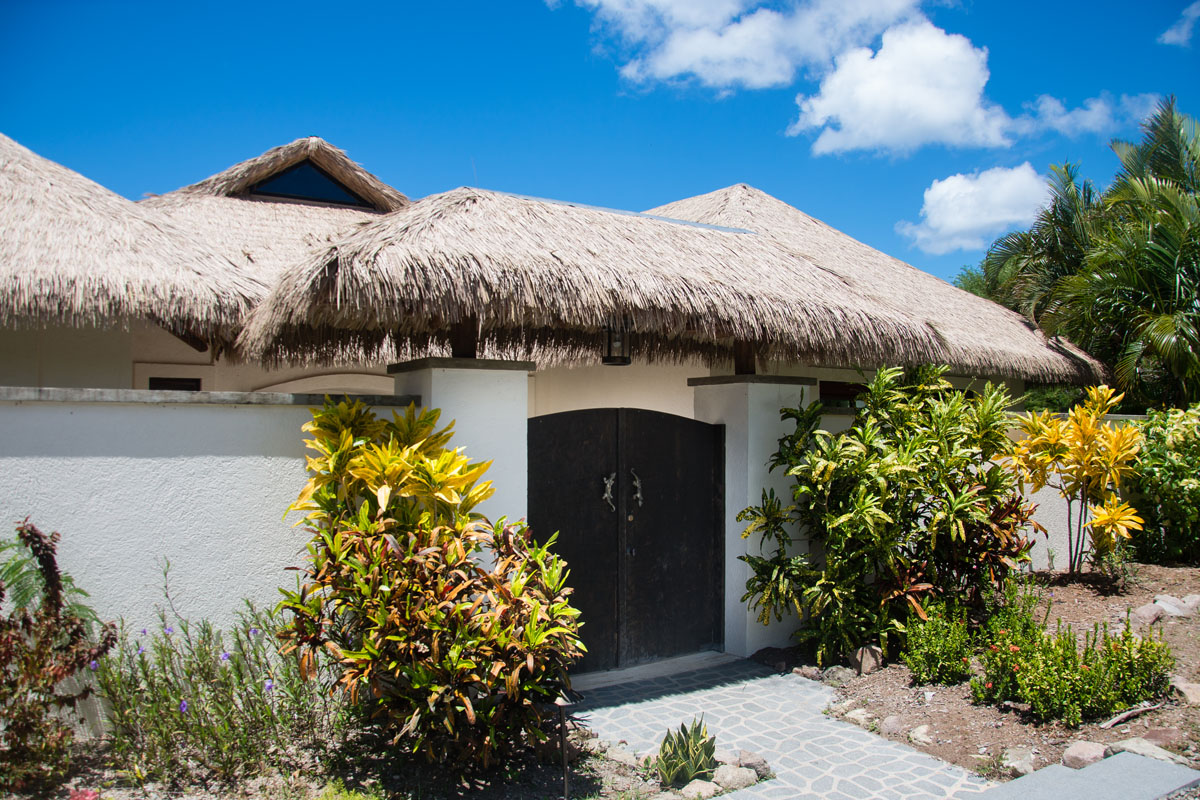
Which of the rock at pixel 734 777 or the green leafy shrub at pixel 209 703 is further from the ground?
the green leafy shrub at pixel 209 703

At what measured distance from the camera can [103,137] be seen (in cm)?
1068

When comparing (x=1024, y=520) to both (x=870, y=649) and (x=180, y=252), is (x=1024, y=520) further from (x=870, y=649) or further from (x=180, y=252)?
(x=180, y=252)

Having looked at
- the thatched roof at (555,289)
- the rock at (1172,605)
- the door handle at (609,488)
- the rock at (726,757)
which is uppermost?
the thatched roof at (555,289)

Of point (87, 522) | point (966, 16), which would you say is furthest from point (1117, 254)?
point (87, 522)

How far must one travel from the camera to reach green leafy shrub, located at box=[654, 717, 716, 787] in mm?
3908

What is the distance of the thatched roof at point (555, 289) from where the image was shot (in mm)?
4258

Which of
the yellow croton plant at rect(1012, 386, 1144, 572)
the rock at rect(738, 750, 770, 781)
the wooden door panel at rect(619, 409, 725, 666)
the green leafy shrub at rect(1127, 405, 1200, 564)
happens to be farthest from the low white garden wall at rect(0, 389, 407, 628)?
the green leafy shrub at rect(1127, 405, 1200, 564)

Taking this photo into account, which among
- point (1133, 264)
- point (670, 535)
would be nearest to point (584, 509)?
point (670, 535)

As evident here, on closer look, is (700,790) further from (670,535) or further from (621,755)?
(670,535)

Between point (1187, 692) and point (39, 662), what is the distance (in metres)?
6.13

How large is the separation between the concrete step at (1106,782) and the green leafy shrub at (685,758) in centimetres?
129

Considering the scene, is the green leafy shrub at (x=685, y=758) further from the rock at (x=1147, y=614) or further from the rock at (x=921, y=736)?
the rock at (x=1147, y=614)

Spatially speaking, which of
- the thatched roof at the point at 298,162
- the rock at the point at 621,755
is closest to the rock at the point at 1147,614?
the rock at the point at 621,755

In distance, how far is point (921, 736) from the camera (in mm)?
4492
